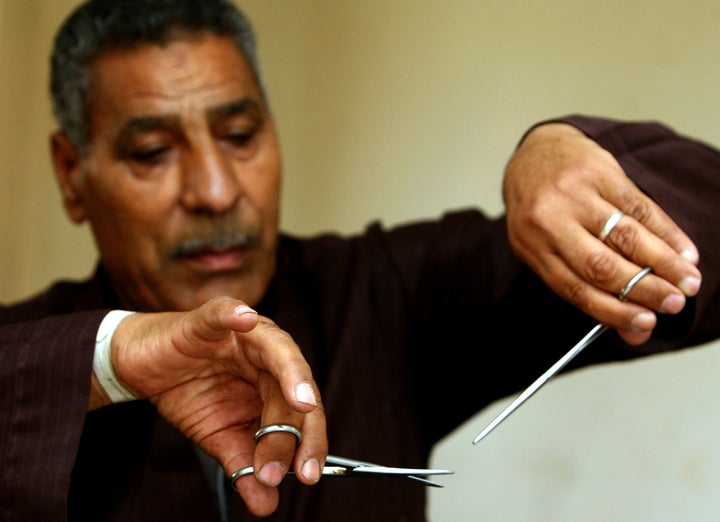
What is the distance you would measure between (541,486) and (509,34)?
2.44 feet

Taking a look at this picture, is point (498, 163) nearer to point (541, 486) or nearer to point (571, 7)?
point (571, 7)

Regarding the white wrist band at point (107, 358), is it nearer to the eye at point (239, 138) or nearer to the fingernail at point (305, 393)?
the fingernail at point (305, 393)

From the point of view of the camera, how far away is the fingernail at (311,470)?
573 millimetres

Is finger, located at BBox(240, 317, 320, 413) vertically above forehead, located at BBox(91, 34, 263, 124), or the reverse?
forehead, located at BBox(91, 34, 263, 124)

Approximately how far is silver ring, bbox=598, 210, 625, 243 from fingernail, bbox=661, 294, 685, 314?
70 mm

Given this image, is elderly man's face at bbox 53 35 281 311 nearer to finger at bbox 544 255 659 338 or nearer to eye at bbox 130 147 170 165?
eye at bbox 130 147 170 165

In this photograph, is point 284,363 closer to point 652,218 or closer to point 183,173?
point 652,218

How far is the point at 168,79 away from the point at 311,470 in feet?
2.18

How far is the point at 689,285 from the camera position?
674 millimetres

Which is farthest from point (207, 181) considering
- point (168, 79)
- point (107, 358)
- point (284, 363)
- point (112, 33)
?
point (284, 363)

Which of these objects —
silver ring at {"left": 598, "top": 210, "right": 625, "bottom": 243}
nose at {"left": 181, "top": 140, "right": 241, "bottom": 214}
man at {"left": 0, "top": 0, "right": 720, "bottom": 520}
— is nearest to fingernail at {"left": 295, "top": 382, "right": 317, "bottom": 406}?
man at {"left": 0, "top": 0, "right": 720, "bottom": 520}

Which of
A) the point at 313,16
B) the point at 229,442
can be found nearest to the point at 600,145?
the point at 229,442

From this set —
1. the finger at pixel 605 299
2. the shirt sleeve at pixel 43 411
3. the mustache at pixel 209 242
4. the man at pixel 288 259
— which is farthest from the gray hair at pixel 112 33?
the finger at pixel 605 299

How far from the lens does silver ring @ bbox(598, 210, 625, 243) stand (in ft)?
2.24
